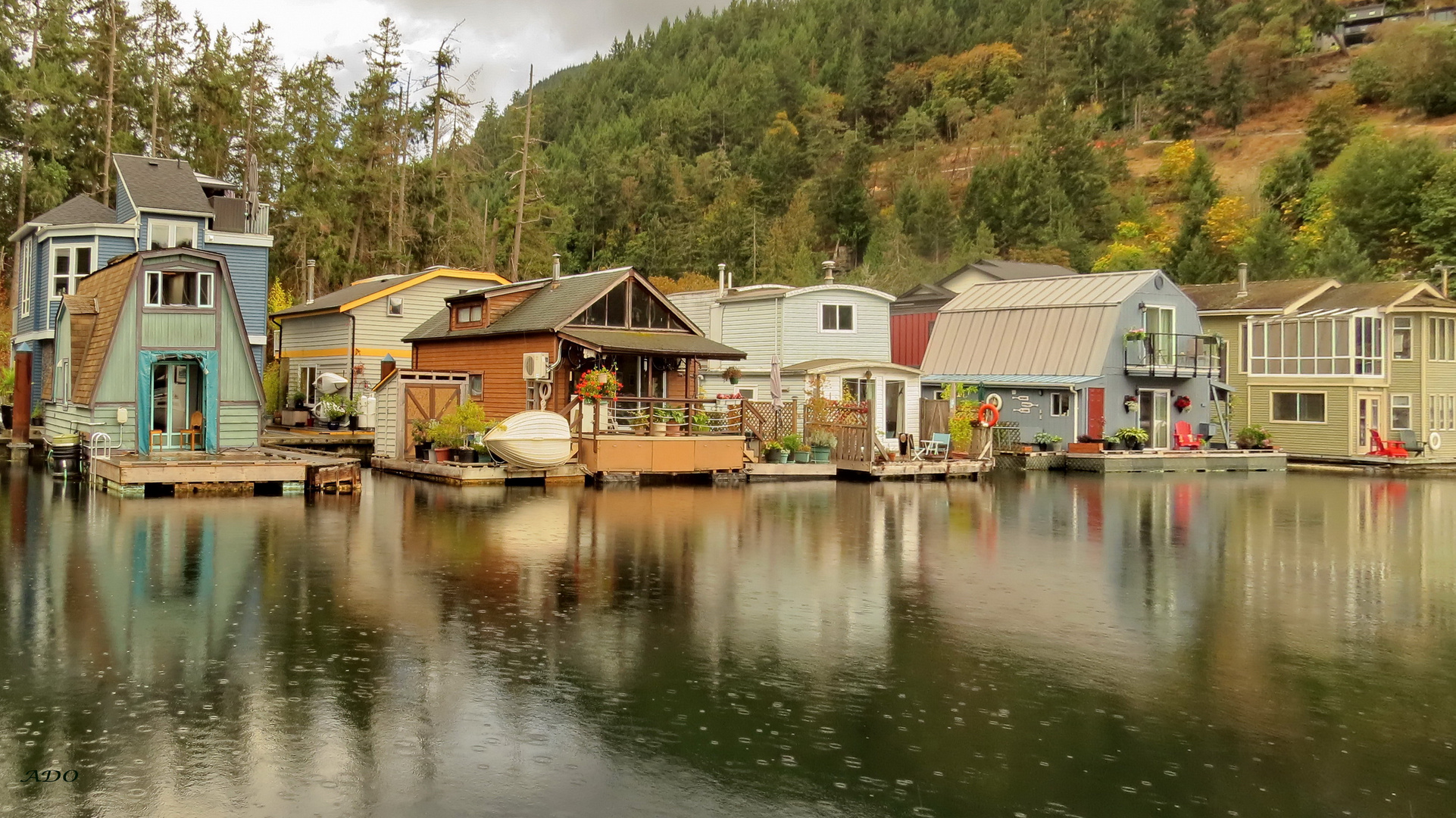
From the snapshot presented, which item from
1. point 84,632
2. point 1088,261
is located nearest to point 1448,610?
point 84,632

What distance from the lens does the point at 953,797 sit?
8031 mm

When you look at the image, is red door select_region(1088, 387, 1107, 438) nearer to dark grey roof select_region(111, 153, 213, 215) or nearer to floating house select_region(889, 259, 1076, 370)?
floating house select_region(889, 259, 1076, 370)

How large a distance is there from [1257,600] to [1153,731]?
22.5 feet

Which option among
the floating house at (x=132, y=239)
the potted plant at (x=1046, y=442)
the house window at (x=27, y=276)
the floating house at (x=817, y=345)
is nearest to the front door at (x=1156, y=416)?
the potted plant at (x=1046, y=442)

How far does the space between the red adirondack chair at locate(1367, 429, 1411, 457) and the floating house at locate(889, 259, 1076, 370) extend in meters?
14.4

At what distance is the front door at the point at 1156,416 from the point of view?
44062 mm

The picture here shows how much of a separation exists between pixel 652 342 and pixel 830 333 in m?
9.68

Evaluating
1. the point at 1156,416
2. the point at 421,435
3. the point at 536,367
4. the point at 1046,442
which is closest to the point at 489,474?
the point at 536,367

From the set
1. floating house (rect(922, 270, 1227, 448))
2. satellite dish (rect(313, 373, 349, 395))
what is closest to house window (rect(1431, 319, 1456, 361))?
floating house (rect(922, 270, 1227, 448))

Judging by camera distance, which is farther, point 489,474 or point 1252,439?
point 1252,439

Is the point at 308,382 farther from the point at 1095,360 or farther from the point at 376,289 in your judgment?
the point at 1095,360

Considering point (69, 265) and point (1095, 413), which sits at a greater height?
point (69, 265)

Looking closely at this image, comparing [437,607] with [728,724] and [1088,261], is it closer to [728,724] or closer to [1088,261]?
[728,724]

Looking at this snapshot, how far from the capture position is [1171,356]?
4409 centimetres
